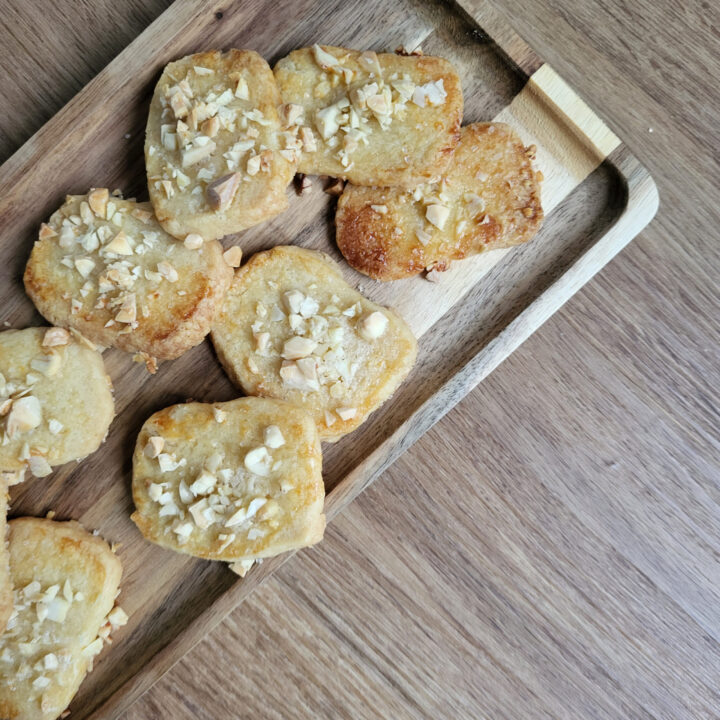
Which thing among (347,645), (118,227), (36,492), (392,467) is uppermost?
(118,227)

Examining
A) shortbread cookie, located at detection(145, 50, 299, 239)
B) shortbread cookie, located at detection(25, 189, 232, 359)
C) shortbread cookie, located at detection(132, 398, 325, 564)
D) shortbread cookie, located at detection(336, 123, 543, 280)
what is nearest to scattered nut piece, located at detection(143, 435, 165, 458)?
shortbread cookie, located at detection(132, 398, 325, 564)

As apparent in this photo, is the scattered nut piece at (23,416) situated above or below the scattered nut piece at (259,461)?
above

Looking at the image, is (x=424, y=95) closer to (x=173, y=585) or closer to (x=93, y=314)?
(x=93, y=314)

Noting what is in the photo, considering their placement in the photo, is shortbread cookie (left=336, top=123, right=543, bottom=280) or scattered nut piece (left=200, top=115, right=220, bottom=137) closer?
scattered nut piece (left=200, top=115, right=220, bottom=137)

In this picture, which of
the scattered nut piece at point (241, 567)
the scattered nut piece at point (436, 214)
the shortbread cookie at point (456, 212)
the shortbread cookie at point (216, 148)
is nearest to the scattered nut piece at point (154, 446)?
the scattered nut piece at point (241, 567)

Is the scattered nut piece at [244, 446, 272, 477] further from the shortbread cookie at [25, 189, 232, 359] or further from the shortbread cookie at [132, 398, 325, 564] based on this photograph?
the shortbread cookie at [25, 189, 232, 359]

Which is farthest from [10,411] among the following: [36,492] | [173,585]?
[173,585]

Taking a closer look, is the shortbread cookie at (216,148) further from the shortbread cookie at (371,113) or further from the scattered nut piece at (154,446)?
the scattered nut piece at (154,446)
